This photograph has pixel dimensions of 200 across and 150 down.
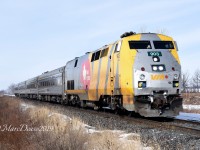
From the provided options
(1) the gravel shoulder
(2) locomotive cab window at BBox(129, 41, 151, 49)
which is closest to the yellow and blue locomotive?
(2) locomotive cab window at BBox(129, 41, 151, 49)

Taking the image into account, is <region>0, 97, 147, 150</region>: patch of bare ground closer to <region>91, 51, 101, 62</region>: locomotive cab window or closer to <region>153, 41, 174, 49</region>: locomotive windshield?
<region>153, 41, 174, 49</region>: locomotive windshield

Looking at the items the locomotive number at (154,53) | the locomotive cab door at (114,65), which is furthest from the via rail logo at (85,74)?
the locomotive number at (154,53)

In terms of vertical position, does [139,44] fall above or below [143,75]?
above

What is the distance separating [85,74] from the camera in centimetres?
2186

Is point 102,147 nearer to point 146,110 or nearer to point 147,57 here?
point 146,110

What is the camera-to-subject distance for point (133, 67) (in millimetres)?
14023

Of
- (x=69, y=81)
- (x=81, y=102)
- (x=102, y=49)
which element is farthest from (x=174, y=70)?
(x=69, y=81)

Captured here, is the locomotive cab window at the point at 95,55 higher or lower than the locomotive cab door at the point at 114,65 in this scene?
higher

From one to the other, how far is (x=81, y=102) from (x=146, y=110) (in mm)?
10597

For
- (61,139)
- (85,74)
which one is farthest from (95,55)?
(61,139)

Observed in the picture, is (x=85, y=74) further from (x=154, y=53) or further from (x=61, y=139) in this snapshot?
(x=61, y=139)

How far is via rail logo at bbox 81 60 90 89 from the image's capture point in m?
21.0

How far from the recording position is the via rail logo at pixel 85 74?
21.0m

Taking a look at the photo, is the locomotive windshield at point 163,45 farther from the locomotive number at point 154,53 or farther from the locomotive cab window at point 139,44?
the locomotive number at point 154,53
